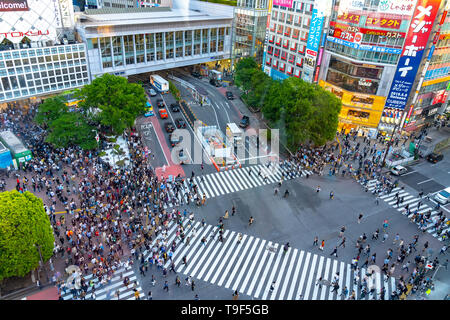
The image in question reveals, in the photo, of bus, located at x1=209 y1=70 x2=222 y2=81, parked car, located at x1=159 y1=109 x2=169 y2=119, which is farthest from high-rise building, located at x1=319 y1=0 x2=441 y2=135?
parked car, located at x1=159 y1=109 x2=169 y2=119

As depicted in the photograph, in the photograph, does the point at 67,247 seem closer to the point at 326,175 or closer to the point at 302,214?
the point at 302,214

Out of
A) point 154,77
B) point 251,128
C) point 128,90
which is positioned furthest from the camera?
point 154,77

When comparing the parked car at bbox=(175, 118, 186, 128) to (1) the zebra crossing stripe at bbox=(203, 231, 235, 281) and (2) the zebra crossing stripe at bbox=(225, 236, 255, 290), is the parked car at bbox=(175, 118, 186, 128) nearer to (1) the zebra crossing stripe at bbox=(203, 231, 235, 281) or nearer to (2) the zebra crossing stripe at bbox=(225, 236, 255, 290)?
(1) the zebra crossing stripe at bbox=(203, 231, 235, 281)

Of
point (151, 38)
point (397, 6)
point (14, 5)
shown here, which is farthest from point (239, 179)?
point (14, 5)

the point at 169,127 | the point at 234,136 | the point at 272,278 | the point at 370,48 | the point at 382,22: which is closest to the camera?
the point at 272,278

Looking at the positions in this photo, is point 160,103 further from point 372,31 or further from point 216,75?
point 372,31

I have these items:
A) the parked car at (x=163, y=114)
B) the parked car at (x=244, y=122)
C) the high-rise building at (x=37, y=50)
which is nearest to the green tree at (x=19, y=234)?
the parked car at (x=163, y=114)
